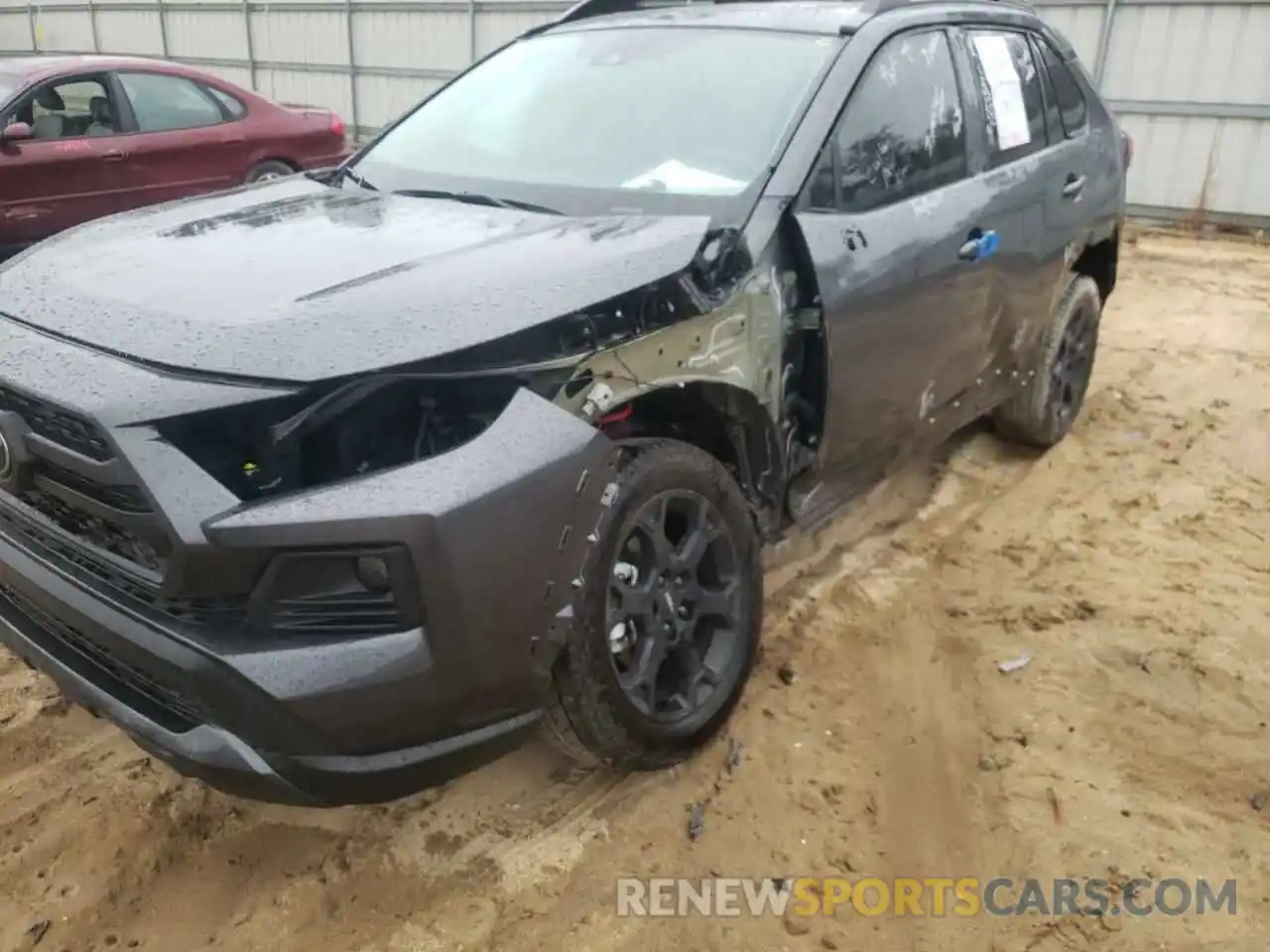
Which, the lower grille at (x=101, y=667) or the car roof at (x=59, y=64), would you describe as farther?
the car roof at (x=59, y=64)

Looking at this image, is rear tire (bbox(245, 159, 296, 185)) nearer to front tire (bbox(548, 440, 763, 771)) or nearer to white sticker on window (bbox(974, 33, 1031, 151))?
white sticker on window (bbox(974, 33, 1031, 151))

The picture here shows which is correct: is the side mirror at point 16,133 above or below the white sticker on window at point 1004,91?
below

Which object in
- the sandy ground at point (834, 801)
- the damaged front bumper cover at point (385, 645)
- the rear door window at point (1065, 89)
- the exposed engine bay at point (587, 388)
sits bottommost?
the sandy ground at point (834, 801)

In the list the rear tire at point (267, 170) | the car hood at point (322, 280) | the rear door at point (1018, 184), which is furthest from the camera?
the rear tire at point (267, 170)

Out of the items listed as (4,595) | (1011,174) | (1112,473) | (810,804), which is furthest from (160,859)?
(1112,473)

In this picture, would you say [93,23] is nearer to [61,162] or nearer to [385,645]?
[61,162]

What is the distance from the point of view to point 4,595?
2314mm

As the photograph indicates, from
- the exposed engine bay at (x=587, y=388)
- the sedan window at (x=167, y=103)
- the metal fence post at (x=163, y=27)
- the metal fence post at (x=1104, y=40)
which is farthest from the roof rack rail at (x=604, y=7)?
the metal fence post at (x=163, y=27)

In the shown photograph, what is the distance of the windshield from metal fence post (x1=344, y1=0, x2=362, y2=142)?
12379mm

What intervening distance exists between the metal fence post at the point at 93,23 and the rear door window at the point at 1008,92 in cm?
2047

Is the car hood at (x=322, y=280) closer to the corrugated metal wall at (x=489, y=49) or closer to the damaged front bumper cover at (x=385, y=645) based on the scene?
the damaged front bumper cover at (x=385, y=645)

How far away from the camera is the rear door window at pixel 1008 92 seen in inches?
141

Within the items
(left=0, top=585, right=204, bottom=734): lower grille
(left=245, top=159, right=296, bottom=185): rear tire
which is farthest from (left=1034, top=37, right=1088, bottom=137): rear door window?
(left=245, top=159, right=296, bottom=185): rear tire

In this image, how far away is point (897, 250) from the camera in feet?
9.76
